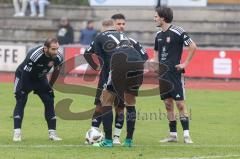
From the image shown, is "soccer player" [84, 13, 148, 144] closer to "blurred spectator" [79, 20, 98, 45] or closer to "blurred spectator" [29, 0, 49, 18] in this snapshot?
"blurred spectator" [79, 20, 98, 45]

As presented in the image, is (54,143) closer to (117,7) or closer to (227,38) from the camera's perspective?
(227,38)

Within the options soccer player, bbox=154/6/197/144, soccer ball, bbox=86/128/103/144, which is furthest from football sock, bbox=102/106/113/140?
soccer player, bbox=154/6/197/144

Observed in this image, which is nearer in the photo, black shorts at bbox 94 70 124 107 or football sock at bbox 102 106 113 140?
football sock at bbox 102 106 113 140

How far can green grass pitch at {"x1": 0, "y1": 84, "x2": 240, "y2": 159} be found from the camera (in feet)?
40.2

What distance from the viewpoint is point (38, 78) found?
1406cm

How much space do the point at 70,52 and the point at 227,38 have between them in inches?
272

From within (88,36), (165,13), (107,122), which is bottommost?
(88,36)

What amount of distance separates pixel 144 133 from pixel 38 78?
256 centimetres

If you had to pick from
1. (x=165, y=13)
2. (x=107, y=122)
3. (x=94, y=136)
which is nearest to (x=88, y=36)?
(x=165, y=13)

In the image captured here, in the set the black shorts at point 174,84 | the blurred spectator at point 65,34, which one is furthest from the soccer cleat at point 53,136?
the blurred spectator at point 65,34

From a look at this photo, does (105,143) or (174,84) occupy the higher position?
(174,84)

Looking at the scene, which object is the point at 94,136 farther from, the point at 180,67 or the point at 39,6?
the point at 39,6

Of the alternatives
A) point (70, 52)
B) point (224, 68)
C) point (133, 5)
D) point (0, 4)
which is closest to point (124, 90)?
point (224, 68)

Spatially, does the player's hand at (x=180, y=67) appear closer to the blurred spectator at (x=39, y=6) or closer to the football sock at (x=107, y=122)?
the football sock at (x=107, y=122)
